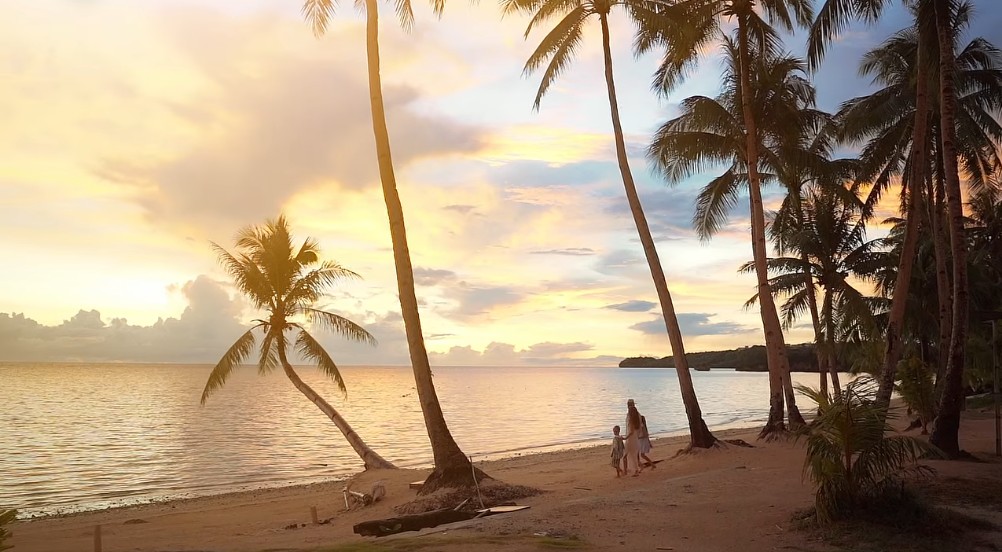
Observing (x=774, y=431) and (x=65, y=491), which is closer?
(x=774, y=431)

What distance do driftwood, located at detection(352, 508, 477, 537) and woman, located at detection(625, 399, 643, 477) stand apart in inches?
230

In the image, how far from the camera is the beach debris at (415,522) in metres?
10.1

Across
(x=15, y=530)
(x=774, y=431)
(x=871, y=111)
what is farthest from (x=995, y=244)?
(x=15, y=530)

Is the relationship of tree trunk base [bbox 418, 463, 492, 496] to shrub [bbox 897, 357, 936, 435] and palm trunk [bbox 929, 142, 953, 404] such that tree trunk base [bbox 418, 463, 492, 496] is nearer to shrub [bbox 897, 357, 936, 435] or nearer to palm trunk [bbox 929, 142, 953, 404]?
palm trunk [bbox 929, 142, 953, 404]

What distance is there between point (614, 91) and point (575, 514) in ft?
39.4

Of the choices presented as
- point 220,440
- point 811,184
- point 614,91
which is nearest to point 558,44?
point 614,91

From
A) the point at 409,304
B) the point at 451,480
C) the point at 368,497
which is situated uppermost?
the point at 409,304

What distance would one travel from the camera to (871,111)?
19703 millimetres

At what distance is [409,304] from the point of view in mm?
14242

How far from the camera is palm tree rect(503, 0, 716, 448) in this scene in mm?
17250

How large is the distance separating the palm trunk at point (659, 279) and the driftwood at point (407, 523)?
7903mm

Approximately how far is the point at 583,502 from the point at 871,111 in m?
15.1

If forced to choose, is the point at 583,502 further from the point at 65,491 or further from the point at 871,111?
the point at 65,491

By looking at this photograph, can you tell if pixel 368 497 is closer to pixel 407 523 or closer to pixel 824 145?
pixel 407 523
